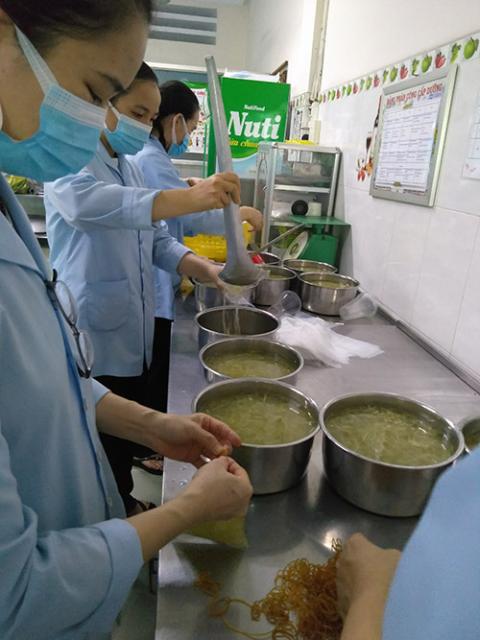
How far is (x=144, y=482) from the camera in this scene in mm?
2061

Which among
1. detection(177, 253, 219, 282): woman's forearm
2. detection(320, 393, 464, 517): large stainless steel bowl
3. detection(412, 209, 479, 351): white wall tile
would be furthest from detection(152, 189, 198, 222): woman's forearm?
detection(412, 209, 479, 351): white wall tile

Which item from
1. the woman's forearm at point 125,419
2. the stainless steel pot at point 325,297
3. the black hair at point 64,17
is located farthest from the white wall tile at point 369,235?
the black hair at point 64,17

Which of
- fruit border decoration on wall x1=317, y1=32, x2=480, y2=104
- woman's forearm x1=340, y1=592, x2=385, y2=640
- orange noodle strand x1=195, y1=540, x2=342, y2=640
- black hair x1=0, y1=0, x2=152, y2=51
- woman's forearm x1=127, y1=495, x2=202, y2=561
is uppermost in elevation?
fruit border decoration on wall x1=317, y1=32, x2=480, y2=104

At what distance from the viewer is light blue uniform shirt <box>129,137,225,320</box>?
6.22ft

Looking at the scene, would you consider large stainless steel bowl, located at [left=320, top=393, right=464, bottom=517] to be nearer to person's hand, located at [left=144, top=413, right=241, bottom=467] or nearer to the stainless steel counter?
the stainless steel counter

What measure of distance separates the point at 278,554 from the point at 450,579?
49 cm

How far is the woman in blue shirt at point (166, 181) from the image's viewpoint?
6.25ft

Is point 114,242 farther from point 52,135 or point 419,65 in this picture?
point 419,65

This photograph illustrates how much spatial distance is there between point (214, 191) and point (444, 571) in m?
1.10

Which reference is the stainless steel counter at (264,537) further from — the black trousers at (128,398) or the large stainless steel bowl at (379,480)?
the black trousers at (128,398)

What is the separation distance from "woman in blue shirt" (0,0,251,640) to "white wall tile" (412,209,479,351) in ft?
3.44

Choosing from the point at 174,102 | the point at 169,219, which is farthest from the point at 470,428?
the point at 174,102

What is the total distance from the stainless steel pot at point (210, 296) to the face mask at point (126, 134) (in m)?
0.56

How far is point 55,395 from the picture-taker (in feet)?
1.91
